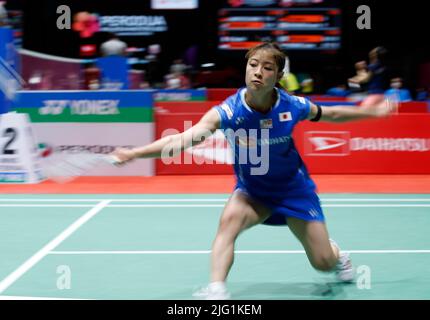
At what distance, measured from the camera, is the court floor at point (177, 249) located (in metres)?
4.81

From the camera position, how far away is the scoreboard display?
54.6 ft

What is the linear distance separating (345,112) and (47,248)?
3.03 m

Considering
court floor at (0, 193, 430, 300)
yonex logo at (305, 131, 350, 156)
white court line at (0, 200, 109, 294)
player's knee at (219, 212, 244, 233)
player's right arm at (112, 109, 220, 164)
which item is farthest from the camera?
yonex logo at (305, 131, 350, 156)

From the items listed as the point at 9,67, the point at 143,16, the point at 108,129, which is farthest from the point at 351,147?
the point at 143,16

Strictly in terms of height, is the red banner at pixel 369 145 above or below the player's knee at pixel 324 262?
below

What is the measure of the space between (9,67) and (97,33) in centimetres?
893

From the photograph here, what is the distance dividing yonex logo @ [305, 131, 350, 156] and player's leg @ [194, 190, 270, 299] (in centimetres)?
611

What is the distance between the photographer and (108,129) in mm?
10492

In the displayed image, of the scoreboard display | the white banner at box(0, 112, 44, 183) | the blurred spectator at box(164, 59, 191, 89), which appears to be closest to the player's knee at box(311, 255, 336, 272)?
the white banner at box(0, 112, 44, 183)

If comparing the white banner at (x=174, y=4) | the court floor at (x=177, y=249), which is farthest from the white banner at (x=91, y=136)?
the white banner at (x=174, y=4)

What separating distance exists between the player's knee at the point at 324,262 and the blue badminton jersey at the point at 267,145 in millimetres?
465

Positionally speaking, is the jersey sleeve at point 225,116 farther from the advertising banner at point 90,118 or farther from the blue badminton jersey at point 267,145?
the advertising banner at point 90,118

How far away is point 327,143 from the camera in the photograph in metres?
10.7

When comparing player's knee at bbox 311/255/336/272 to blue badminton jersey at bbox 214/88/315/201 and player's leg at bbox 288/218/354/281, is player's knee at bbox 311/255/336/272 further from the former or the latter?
blue badminton jersey at bbox 214/88/315/201
